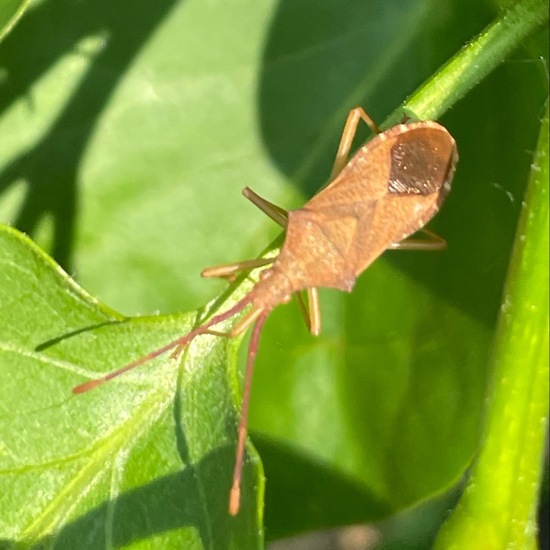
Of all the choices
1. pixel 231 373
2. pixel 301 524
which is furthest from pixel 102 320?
pixel 301 524

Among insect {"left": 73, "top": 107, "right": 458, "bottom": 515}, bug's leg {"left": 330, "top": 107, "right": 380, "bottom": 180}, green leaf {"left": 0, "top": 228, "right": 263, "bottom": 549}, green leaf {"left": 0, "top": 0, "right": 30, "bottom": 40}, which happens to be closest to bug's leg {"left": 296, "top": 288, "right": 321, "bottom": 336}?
insect {"left": 73, "top": 107, "right": 458, "bottom": 515}

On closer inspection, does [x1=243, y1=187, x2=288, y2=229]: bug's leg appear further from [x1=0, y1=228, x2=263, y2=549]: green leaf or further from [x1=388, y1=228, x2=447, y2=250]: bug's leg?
[x1=0, y1=228, x2=263, y2=549]: green leaf

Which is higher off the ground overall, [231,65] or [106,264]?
[231,65]

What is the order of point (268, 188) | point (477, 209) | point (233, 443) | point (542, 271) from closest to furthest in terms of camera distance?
point (542, 271), point (233, 443), point (477, 209), point (268, 188)

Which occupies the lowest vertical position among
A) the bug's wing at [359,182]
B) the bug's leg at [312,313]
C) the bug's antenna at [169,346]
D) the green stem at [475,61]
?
the bug's leg at [312,313]

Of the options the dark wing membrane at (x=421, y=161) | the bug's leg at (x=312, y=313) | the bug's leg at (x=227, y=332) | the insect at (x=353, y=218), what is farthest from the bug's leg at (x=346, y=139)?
the bug's leg at (x=227, y=332)

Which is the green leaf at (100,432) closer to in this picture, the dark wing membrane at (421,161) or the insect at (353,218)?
the insect at (353,218)

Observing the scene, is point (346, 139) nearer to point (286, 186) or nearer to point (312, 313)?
point (286, 186)

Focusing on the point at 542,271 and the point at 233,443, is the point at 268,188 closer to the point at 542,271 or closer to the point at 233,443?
the point at 233,443
